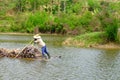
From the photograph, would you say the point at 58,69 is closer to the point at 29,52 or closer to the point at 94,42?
the point at 29,52

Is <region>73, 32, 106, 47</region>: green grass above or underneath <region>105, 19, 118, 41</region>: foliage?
underneath

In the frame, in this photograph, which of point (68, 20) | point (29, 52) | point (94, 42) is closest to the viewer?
point (29, 52)

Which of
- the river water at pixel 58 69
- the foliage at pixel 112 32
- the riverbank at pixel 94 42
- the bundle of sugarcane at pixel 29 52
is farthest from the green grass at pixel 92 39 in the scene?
the bundle of sugarcane at pixel 29 52

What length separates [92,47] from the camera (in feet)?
157

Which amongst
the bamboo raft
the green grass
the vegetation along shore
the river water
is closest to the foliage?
the vegetation along shore

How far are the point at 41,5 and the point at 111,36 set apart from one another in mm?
70859

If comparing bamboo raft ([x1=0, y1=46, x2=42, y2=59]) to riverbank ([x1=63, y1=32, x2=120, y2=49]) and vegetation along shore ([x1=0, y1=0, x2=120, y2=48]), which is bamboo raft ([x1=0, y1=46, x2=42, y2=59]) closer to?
riverbank ([x1=63, y1=32, x2=120, y2=49])

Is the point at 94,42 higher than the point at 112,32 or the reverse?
the reverse

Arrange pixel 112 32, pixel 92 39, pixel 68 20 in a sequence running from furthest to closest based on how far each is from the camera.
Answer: pixel 68 20, pixel 92 39, pixel 112 32

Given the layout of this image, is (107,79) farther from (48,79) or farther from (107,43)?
(107,43)

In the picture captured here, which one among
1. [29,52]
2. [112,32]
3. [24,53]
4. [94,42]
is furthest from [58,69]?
[112,32]

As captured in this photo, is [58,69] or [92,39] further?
[92,39]

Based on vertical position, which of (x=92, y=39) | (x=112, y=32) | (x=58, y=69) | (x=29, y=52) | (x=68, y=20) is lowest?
(x=68, y=20)

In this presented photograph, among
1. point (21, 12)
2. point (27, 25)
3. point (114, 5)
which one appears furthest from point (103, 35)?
point (114, 5)
